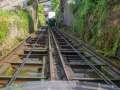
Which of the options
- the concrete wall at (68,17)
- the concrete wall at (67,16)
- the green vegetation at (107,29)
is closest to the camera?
the green vegetation at (107,29)

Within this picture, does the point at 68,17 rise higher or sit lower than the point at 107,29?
lower

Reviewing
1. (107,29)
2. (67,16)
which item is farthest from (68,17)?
(107,29)

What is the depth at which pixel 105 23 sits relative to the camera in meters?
10.5

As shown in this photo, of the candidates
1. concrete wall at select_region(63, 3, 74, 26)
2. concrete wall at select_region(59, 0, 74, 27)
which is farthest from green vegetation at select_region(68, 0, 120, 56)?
concrete wall at select_region(59, 0, 74, 27)

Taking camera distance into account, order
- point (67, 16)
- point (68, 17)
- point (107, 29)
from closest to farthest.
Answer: point (107, 29)
point (68, 17)
point (67, 16)

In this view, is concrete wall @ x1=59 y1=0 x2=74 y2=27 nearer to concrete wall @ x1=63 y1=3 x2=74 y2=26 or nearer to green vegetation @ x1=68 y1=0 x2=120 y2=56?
concrete wall @ x1=63 y1=3 x2=74 y2=26

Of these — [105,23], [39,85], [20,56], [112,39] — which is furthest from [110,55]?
[39,85]

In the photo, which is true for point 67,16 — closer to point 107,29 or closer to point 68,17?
point 68,17

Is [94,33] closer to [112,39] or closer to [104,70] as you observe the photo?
[112,39]

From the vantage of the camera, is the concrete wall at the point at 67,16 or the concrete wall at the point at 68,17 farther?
the concrete wall at the point at 67,16

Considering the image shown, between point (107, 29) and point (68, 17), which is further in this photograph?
point (68, 17)

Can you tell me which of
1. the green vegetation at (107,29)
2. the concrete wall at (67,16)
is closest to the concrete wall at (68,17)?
the concrete wall at (67,16)

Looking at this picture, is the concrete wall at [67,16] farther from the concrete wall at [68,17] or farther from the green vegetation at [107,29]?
the green vegetation at [107,29]

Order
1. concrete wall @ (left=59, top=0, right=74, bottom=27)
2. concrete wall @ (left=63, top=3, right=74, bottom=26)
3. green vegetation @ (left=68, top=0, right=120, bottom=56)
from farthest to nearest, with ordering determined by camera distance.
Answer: concrete wall @ (left=59, top=0, right=74, bottom=27)
concrete wall @ (left=63, top=3, right=74, bottom=26)
green vegetation @ (left=68, top=0, right=120, bottom=56)
